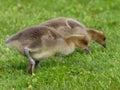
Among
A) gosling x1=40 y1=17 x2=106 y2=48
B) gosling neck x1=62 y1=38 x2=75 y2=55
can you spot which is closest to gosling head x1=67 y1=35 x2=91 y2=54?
gosling neck x1=62 y1=38 x2=75 y2=55

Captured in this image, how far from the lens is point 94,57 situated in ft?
26.1

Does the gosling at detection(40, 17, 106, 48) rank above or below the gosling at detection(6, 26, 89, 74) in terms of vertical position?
below

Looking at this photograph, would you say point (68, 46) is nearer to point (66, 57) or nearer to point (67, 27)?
point (66, 57)

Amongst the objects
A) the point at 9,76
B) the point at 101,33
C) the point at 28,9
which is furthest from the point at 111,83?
the point at 28,9

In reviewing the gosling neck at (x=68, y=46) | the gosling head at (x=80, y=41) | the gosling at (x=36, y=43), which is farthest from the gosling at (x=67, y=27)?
the gosling at (x=36, y=43)

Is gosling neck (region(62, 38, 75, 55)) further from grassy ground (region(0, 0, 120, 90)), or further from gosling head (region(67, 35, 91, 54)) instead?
grassy ground (region(0, 0, 120, 90))

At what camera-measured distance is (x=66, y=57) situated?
798cm

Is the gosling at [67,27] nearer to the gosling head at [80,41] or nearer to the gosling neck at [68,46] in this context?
the gosling head at [80,41]

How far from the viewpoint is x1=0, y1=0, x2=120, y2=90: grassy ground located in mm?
6434

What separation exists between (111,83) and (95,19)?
4.53 m

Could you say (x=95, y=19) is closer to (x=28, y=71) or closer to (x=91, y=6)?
(x=91, y=6)

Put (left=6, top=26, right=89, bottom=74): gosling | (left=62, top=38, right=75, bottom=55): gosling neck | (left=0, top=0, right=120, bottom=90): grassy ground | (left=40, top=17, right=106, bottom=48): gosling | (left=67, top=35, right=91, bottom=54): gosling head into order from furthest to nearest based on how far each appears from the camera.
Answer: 1. (left=40, top=17, right=106, bottom=48): gosling
2. (left=67, top=35, right=91, bottom=54): gosling head
3. (left=62, top=38, right=75, bottom=55): gosling neck
4. (left=6, top=26, right=89, bottom=74): gosling
5. (left=0, top=0, right=120, bottom=90): grassy ground

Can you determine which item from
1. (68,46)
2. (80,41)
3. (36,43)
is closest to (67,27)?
(80,41)

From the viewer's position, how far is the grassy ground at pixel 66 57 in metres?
6.43
